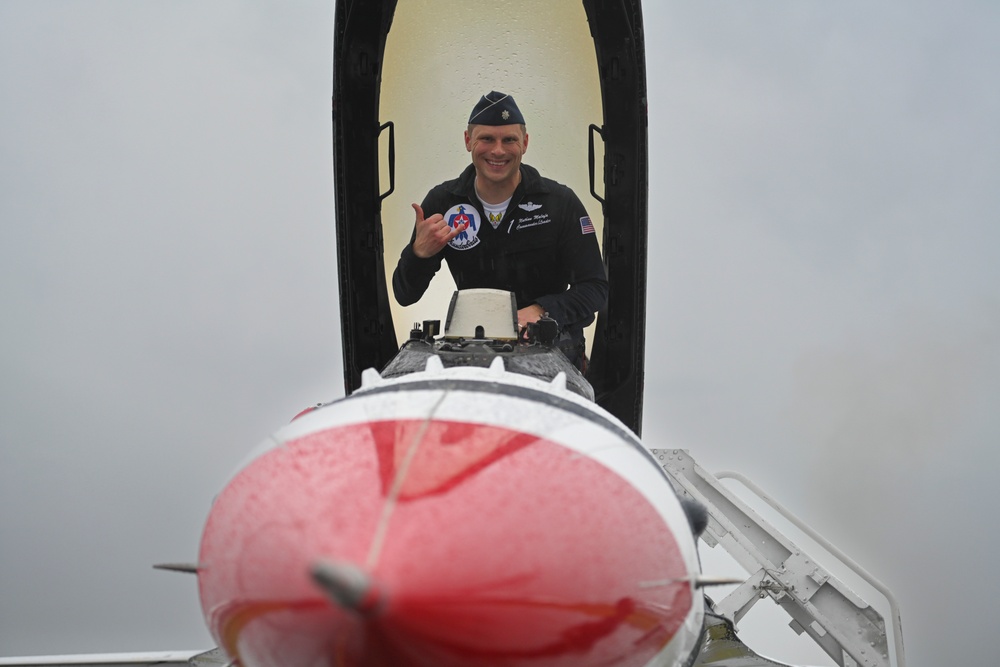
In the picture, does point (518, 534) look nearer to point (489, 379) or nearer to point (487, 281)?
point (489, 379)

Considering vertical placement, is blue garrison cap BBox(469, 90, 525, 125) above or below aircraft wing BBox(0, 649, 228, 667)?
above

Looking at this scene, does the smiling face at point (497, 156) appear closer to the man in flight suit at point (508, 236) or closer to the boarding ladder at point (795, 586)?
the man in flight suit at point (508, 236)

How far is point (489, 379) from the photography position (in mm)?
2438

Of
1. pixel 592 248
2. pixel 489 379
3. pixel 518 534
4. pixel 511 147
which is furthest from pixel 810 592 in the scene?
pixel 518 534

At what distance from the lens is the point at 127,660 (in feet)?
13.4

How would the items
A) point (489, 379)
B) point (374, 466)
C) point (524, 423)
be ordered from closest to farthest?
point (374, 466), point (524, 423), point (489, 379)

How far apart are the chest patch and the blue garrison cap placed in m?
0.59

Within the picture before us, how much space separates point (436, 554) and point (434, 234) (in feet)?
12.8

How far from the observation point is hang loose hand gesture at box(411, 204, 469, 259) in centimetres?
514

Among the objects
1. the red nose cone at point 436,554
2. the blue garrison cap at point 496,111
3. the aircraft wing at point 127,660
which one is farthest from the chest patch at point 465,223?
the red nose cone at point 436,554

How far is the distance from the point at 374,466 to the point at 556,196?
3816 millimetres

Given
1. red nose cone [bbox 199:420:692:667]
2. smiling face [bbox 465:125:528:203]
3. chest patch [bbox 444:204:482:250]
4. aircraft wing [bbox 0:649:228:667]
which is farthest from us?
chest patch [bbox 444:204:482:250]

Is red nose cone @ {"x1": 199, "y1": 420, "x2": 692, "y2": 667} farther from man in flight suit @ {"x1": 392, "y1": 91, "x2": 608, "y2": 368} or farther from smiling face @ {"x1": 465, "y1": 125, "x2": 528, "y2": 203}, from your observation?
smiling face @ {"x1": 465, "y1": 125, "x2": 528, "y2": 203}

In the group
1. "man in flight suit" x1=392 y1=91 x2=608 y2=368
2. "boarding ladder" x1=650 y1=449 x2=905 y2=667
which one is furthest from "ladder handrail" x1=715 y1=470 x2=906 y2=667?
"man in flight suit" x1=392 y1=91 x2=608 y2=368
